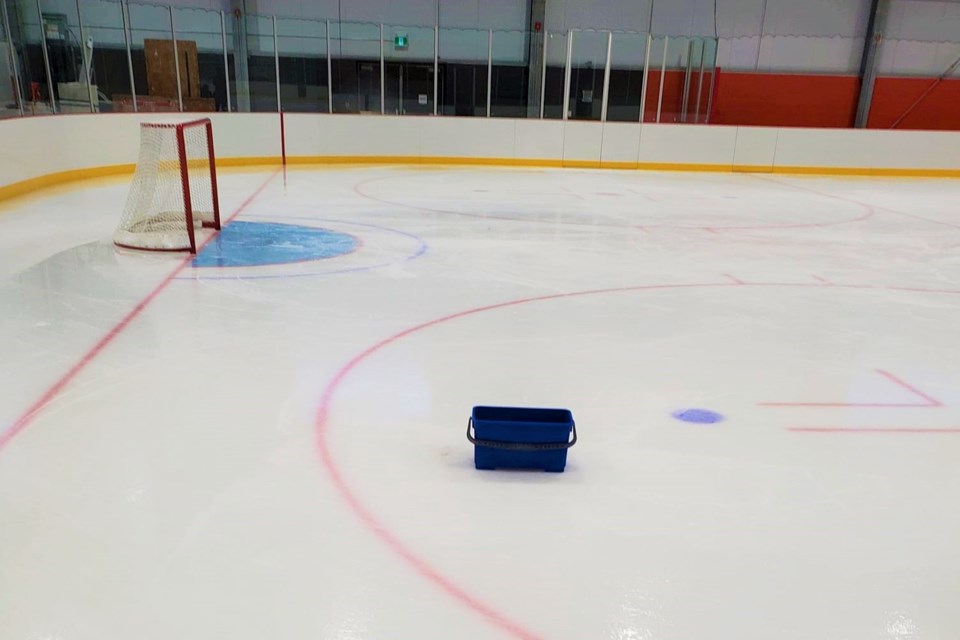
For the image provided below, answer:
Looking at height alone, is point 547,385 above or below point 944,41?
below

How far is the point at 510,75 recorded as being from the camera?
12.0m

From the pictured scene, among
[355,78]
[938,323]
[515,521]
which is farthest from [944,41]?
[515,521]

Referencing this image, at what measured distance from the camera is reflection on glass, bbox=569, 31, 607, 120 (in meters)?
11.5

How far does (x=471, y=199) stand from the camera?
286 inches

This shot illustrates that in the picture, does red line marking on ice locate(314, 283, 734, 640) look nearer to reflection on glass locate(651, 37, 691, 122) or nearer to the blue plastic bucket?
the blue plastic bucket

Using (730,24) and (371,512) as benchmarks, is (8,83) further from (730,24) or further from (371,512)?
(730,24)

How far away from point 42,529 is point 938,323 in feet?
11.8

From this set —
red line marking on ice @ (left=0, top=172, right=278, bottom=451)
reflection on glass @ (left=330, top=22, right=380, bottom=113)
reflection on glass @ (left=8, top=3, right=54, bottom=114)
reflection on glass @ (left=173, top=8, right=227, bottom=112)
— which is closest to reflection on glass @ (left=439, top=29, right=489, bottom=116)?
reflection on glass @ (left=330, top=22, right=380, bottom=113)

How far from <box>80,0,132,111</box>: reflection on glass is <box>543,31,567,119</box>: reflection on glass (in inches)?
242

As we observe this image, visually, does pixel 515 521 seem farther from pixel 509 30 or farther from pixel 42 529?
pixel 509 30

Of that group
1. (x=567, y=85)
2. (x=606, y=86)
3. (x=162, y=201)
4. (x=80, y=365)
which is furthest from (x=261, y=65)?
(x=80, y=365)

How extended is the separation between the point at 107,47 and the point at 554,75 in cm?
667

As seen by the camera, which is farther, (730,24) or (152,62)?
(730,24)

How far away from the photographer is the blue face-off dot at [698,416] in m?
2.24
